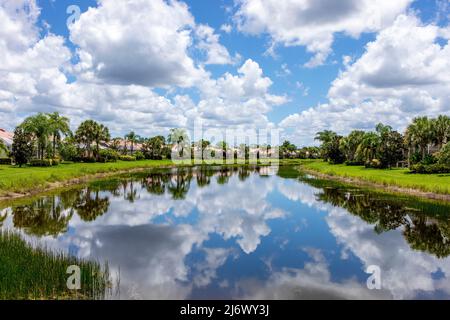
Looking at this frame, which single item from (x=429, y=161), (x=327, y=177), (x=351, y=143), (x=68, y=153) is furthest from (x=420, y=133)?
(x=68, y=153)

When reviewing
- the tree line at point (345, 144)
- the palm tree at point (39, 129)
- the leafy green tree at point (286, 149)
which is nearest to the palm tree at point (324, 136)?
the tree line at point (345, 144)

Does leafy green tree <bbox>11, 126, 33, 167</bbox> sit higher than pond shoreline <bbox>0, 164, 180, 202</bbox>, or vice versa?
leafy green tree <bbox>11, 126, 33, 167</bbox>

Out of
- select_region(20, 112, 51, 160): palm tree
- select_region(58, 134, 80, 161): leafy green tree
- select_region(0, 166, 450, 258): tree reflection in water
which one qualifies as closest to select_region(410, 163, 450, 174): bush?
select_region(0, 166, 450, 258): tree reflection in water

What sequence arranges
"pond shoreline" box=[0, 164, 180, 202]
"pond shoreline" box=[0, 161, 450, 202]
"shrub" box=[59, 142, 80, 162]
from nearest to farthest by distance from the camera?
"pond shoreline" box=[0, 164, 180, 202], "pond shoreline" box=[0, 161, 450, 202], "shrub" box=[59, 142, 80, 162]

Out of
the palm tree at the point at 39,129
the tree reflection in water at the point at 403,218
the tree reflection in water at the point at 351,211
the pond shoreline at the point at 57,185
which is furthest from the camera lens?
the palm tree at the point at 39,129

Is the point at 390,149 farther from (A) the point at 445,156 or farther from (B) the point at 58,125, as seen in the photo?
(B) the point at 58,125

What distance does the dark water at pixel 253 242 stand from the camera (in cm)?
1583

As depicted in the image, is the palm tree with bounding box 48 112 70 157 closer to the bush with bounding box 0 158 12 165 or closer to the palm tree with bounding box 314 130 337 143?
the bush with bounding box 0 158 12 165

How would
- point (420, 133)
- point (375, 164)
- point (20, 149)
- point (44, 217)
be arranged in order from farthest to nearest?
point (375, 164)
point (420, 133)
point (20, 149)
point (44, 217)

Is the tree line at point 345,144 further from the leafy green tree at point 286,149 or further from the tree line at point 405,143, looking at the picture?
the leafy green tree at point 286,149

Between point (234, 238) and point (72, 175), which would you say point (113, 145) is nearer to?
point (72, 175)

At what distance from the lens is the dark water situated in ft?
51.9

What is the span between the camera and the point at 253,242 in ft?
77.7

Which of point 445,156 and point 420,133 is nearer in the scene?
point 445,156
